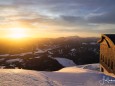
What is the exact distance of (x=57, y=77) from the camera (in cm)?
1444

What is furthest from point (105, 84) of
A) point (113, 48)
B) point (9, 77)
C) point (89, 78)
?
point (113, 48)

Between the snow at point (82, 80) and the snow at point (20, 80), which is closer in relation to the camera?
the snow at point (20, 80)

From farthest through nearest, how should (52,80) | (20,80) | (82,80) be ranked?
(82,80) → (52,80) → (20,80)

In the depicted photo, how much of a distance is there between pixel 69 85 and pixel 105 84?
229cm

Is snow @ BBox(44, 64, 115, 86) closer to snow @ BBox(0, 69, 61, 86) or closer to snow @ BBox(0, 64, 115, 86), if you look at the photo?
snow @ BBox(0, 64, 115, 86)

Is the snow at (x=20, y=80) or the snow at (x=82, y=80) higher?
the snow at (x=20, y=80)

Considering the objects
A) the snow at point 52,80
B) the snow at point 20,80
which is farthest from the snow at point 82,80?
the snow at point 20,80

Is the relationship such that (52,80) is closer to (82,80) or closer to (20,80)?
(82,80)

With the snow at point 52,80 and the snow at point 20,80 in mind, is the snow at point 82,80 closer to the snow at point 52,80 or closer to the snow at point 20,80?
the snow at point 52,80

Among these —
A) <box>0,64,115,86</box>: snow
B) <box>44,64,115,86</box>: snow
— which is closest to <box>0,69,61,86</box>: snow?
<box>0,64,115,86</box>: snow

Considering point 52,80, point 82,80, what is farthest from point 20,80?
point 82,80

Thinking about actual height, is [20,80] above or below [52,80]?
above

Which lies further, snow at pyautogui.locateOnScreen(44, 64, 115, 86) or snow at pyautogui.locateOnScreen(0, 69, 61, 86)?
snow at pyautogui.locateOnScreen(44, 64, 115, 86)

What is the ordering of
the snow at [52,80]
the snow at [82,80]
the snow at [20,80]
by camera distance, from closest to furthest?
1. the snow at [20,80]
2. the snow at [52,80]
3. the snow at [82,80]
